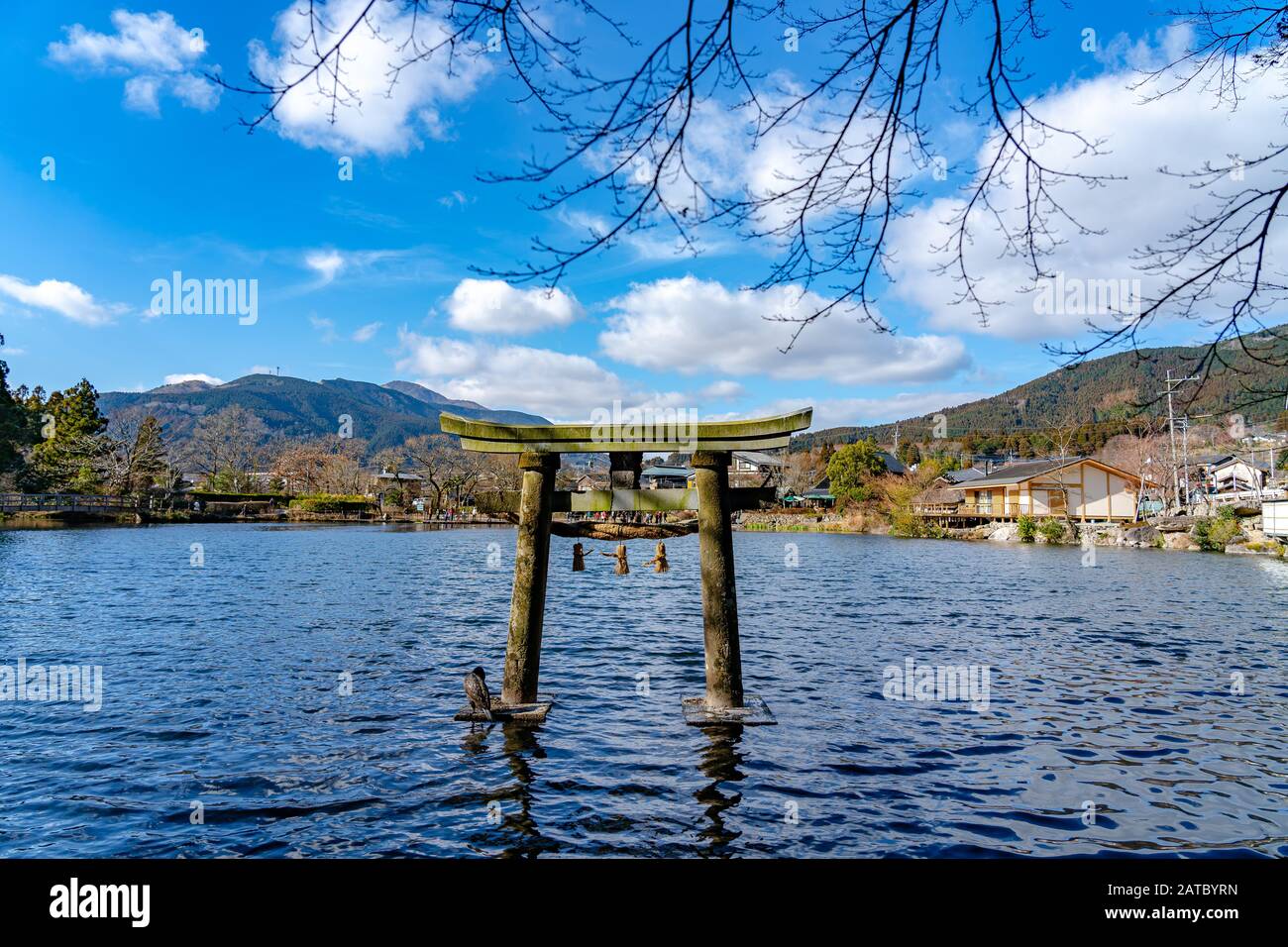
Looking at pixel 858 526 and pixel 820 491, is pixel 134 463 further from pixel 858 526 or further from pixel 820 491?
pixel 820 491

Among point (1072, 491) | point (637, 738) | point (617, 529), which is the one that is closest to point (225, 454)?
point (1072, 491)

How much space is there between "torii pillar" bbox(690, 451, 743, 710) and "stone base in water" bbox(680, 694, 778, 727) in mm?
80

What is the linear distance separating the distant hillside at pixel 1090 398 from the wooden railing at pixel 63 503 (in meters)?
68.7

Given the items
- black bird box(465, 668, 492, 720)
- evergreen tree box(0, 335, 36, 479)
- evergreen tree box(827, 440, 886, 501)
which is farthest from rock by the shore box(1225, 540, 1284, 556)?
evergreen tree box(0, 335, 36, 479)

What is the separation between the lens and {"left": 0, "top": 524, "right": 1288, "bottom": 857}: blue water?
661 centimetres

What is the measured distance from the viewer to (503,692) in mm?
9766

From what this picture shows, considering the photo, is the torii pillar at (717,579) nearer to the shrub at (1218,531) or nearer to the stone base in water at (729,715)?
the stone base in water at (729,715)

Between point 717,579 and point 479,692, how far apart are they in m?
3.48

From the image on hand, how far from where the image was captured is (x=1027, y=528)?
55.1 meters

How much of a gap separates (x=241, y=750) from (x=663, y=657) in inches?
310

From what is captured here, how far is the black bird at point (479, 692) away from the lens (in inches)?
362

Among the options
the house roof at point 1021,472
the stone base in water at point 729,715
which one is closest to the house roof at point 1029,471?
the house roof at point 1021,472
